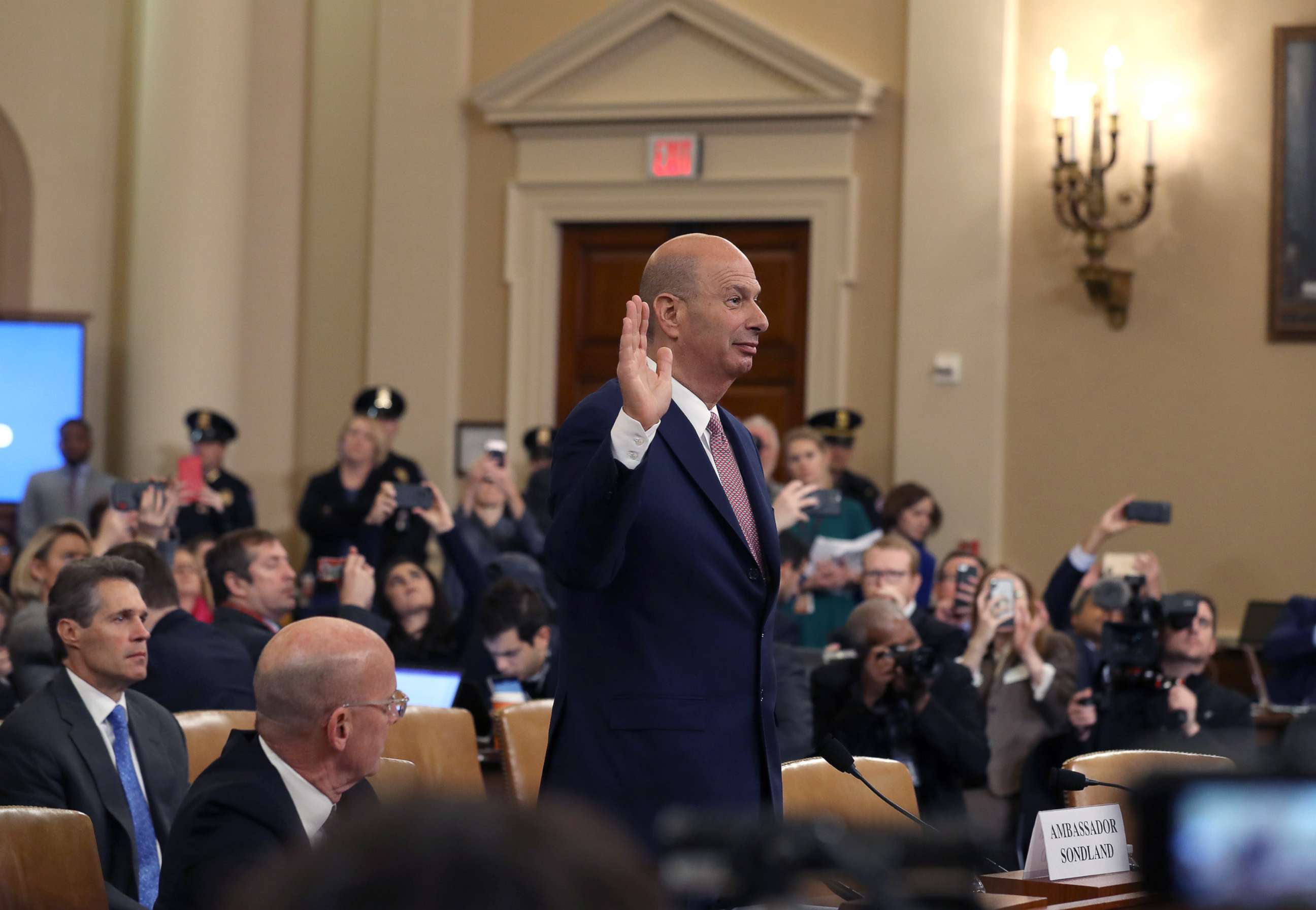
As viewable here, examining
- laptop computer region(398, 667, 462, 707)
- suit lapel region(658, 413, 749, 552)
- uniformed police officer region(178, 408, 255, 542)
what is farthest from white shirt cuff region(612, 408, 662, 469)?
uniformed police officer region(178, 408, 255, 542)

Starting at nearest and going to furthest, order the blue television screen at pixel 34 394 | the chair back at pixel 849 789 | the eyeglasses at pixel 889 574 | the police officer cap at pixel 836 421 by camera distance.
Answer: the chair back at pixel 849 789
the eyeglasses at pixel 889 574
the police officer cap at pixel 836 421
the blue television screen at pixel 34 394

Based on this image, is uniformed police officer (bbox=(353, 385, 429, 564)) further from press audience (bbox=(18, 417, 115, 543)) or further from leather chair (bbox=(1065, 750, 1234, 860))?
leather chair (bbox=(1065, 750, 1234, 860))

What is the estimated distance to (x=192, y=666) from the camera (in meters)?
4.06

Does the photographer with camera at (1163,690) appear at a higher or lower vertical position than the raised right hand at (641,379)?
lower

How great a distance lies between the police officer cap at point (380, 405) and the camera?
7.88m

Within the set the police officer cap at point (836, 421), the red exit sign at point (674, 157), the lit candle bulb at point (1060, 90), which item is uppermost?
the lit candle bulb at point (1060, 90)

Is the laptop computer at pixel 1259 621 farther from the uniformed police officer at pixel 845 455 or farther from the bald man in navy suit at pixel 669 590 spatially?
the bald man in navy suit at pixel 669 590

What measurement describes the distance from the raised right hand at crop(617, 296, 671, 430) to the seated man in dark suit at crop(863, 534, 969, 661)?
2961 millimetres

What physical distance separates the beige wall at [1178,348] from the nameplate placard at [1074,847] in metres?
5.07

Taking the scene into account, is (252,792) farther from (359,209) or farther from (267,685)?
(359,209)

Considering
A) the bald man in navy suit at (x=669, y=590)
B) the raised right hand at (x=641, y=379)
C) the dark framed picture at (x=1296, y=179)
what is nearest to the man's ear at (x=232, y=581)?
the bald man in navy suit at (x=669, y=590)

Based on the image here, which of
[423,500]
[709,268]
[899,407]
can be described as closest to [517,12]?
[899,407]

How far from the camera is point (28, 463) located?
321 inches

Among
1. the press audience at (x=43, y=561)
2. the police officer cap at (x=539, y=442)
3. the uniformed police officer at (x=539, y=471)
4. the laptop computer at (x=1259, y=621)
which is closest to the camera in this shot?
the press audience at (x=43, y=561)
